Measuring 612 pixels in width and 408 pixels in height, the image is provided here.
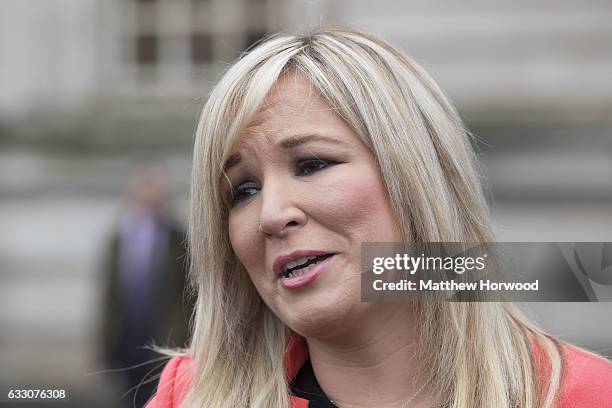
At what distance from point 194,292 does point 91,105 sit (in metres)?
6.97

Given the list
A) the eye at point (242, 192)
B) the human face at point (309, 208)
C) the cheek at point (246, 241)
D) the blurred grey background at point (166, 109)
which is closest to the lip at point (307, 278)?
the human face at point (309, 208)

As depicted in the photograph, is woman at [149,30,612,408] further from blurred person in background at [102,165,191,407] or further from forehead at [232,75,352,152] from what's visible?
blurred person in background at [102,165,191,407]

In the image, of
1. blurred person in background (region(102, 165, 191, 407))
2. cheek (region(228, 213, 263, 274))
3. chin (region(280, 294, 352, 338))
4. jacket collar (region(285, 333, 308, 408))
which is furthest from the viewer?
blurred person in background (region(102, 165, 191, 407))

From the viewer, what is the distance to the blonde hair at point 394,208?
2.24 m

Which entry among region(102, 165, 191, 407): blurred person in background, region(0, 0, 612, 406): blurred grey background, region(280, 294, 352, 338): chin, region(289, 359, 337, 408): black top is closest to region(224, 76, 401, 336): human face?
region(280, 294, 352, 338): chin

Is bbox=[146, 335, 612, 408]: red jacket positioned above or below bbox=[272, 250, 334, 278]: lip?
below

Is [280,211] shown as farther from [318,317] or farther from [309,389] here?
[309,389]

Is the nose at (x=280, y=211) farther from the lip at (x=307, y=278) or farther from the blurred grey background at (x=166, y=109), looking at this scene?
the blurred grey background at (x=166, y=109)

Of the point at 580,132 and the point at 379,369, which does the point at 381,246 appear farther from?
the point at 580,132

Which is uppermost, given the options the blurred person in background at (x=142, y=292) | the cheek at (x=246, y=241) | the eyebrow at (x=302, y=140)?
the blurred person in background at (x=142, y=292)

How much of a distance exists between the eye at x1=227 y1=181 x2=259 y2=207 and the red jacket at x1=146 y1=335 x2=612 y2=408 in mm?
384

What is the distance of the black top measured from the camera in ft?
7.73

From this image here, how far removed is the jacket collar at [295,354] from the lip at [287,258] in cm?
31

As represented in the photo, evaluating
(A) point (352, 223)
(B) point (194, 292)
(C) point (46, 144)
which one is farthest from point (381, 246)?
(C) point (46, 144)
